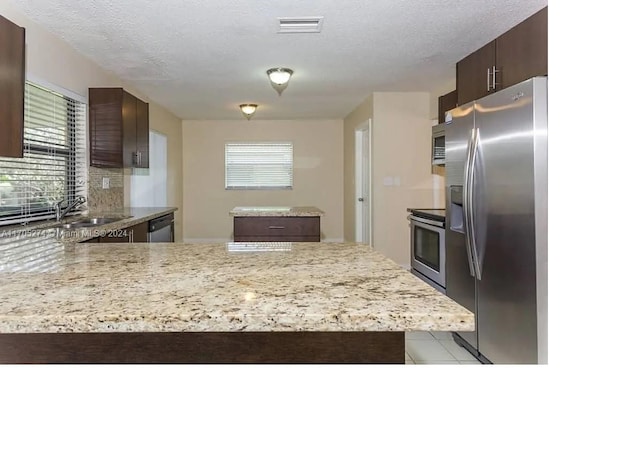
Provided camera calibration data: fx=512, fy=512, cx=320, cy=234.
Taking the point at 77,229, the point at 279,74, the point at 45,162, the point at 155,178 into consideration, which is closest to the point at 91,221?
the point at 45,162

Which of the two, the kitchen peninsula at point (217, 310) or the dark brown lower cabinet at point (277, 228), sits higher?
the dark brown lower cabinet at point (277, 228)

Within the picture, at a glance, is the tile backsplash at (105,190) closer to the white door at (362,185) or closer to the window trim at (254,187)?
the white door at (362,185)

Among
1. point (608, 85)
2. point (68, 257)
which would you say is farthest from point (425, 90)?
point (608, 85)

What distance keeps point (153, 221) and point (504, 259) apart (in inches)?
116

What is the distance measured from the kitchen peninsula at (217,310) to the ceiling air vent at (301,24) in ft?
6.76

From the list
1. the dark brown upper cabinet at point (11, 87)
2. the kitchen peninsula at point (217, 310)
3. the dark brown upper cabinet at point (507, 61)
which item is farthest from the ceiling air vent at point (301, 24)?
the kitchen peninsula at point (217, 310)

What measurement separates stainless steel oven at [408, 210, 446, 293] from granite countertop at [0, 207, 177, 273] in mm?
2143

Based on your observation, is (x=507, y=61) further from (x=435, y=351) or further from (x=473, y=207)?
(x=435, y=351)

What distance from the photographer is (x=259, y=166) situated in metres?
8.41

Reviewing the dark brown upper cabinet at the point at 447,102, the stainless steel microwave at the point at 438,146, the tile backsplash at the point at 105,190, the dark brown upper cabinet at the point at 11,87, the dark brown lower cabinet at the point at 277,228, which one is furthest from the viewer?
the dark brown upper cabinet at the point at 447,102

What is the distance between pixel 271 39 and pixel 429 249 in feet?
6.28

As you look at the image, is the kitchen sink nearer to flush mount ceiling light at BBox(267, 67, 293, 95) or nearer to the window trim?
flush mount ceiling light at BBox(267, 67, 293, 95)

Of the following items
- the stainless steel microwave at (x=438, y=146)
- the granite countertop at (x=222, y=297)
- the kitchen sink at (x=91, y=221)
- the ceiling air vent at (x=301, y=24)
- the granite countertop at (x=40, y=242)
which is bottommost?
the granite countertop at (x=222, y=297)

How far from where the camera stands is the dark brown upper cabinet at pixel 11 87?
225cm
